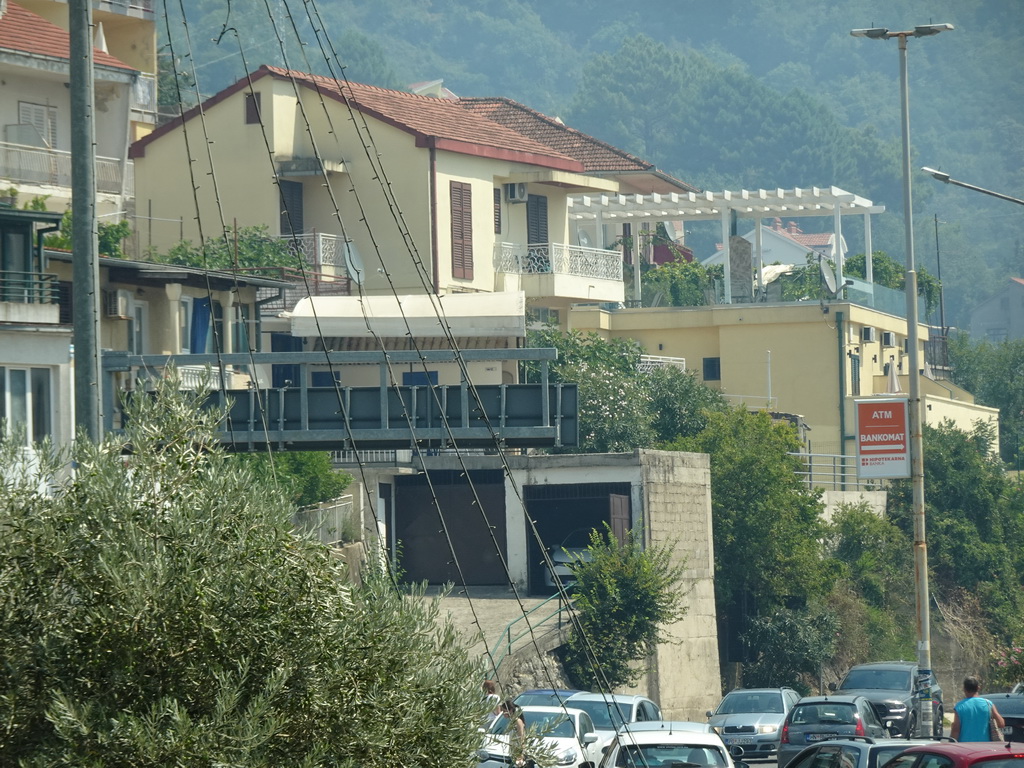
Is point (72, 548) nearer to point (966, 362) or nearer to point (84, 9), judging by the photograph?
point (84, 9)

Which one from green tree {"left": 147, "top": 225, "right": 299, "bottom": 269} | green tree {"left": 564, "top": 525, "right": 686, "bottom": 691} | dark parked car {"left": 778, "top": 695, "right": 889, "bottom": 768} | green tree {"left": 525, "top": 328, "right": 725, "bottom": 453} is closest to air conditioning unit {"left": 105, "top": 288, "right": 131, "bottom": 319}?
green tree {"left": 147, "top": 225, "right": 299, "bottom": 269}

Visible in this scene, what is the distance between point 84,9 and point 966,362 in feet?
269

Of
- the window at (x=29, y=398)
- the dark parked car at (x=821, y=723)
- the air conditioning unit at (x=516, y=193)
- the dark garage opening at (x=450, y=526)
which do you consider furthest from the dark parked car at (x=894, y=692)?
the air conditioning unit at (x=516, y=193)

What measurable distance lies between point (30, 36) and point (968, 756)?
36.5 meters

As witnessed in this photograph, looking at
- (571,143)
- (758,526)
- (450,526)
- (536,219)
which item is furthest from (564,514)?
(571,143)

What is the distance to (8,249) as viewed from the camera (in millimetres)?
29578

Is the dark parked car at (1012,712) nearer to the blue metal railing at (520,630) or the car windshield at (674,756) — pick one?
the car windshield at (674,756)

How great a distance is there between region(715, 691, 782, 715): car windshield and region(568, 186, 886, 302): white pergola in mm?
26342

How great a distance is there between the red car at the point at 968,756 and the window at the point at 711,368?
4275 centimetres

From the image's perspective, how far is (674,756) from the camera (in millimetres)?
19312

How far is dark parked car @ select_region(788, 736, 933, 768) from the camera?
17188mm

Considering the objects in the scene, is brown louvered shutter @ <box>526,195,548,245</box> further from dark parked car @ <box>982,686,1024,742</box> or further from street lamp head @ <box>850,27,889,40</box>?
dark parked car @ <box>982,686,1024,742</box>

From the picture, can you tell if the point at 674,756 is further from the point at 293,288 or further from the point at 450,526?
the point at 293,288

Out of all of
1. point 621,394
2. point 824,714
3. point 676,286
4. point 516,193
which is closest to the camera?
Result: point 824,714
